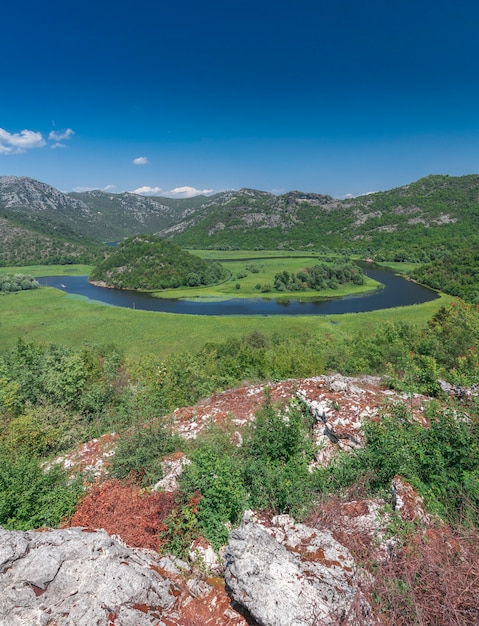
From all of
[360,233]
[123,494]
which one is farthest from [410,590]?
[360,233]

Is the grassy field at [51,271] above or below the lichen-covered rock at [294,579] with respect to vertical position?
below

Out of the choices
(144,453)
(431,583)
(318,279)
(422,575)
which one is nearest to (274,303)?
(318,279)

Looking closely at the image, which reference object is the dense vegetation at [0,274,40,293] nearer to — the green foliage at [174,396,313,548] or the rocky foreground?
the green foliage at [174,396,313,548]

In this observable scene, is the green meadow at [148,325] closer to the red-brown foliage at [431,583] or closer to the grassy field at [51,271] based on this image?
the red-brown foliage at [431,583]

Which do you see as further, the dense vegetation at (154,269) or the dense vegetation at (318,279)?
the dense vegetation at (154,269)

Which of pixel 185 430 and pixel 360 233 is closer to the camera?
pixel 185 430

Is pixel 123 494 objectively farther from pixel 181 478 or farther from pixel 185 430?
pixel 185 430

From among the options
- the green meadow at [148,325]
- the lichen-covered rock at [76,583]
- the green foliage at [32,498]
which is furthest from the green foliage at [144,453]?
the green meadow at [148,325]
